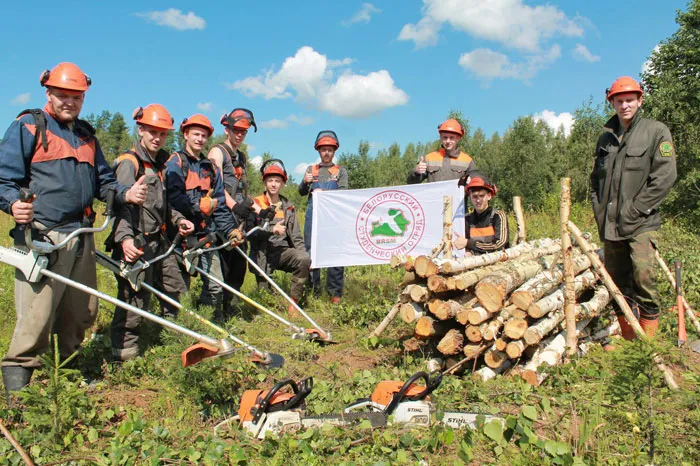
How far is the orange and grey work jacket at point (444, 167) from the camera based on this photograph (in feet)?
23.9

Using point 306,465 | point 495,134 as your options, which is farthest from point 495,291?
point 495,134

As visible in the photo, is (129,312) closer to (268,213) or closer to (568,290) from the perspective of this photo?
(268,213)

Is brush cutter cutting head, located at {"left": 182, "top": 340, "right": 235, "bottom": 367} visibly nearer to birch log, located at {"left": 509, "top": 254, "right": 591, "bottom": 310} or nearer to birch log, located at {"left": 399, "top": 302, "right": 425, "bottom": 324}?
birch log, located at {"left": 399, "top": 302, "right": 425, "bottom": 324}

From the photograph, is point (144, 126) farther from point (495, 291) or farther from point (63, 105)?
point (495, 291)

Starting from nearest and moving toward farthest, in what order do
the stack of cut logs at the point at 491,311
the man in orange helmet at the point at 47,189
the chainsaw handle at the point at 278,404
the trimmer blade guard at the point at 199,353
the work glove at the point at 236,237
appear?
the chainsaw handle at the point at 278,404 < the trimmer blade guard at the point at 199,353 < the man in orange helmet at the point at 47,189 < the stack of cut logs at the point at 491,311 < the work glove at the point at 236,237

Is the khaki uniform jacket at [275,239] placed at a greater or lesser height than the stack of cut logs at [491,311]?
greater

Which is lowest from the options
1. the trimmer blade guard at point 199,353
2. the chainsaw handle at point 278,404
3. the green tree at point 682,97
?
the chainsaw handle at point 278,404

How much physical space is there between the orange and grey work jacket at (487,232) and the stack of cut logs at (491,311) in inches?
22.0

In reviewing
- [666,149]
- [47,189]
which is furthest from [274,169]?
[666,149]

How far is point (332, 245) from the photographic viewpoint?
25.1 ft

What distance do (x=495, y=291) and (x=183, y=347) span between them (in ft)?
9.33

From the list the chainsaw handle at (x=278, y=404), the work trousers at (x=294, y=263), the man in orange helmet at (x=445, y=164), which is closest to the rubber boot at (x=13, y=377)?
the chainsaw handle at (x=278, y=404)

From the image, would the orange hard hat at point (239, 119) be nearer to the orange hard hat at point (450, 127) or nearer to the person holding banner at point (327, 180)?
the person holding banner at point (327, 180)

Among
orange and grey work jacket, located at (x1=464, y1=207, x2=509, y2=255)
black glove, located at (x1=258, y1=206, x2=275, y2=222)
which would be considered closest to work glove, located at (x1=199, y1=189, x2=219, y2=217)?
black glove, located at (x1=258, y1=206, x2=275, y2=222)
